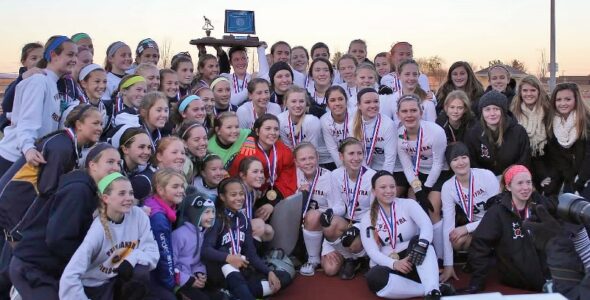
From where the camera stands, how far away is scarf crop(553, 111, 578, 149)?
614cm

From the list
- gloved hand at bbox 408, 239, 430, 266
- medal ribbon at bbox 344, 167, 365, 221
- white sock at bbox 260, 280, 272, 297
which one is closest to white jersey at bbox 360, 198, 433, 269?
gloved hand at bbox 408, 239, 430, 266

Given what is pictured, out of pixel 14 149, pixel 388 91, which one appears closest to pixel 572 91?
pixel 388 91

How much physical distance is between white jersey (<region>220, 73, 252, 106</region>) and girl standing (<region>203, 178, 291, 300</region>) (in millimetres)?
2267

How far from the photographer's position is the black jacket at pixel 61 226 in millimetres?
4043

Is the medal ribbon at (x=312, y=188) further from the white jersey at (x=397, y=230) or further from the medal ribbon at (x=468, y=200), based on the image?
the medal ribbon at (x=468, y=200)

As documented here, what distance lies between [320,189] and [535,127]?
247cm

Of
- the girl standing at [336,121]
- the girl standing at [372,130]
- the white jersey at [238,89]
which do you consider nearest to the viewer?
the girl standing at [372,130]

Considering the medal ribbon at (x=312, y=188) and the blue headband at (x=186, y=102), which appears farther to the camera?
the medal ribbon at (x=312, y=188)

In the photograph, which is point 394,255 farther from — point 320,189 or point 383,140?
point 383,140

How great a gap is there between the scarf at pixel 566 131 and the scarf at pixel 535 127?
0.14 m

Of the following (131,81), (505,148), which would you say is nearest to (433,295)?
(505,148)

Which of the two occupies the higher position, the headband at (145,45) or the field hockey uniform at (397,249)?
the headband at (145,45)

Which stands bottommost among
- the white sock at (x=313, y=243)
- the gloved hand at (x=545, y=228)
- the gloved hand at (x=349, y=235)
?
the white sock at (x=313, y=243)

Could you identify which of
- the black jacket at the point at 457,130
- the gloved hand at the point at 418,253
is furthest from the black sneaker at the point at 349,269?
the black jacket at the point at 457,130
